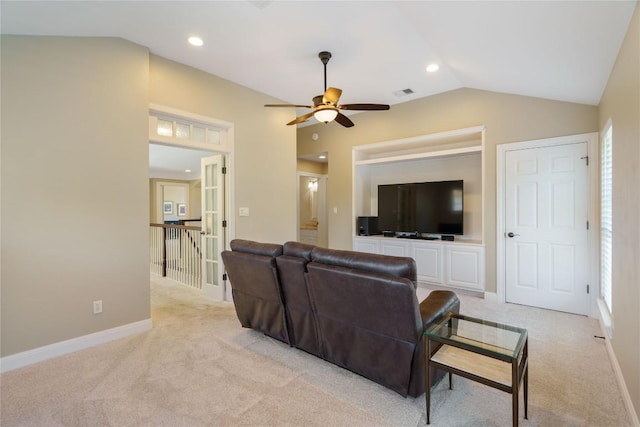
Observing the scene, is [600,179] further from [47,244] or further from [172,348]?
[47,244]

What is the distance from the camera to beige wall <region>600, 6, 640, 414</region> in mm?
1771

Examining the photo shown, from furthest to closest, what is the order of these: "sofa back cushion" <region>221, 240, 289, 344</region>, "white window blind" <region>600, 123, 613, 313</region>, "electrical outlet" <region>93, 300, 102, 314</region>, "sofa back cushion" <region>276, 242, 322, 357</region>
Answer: "electrical outlet" <region>93, 300, 102, 314</region>
"white window blind" <region>600, 123, 613, 313</region>
"sofa back cushion" <region>221, 240, 289, 344</region>
"sofa back cushion" <region>276, 242, 322, 357</region>

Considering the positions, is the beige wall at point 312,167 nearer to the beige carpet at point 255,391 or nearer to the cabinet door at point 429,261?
the cabinet door at point 429,261

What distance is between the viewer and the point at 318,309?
94.3 inches

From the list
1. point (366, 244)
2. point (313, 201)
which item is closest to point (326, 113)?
point (366, 244)

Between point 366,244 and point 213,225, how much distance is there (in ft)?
8.56

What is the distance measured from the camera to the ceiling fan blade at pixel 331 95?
3.05 metres

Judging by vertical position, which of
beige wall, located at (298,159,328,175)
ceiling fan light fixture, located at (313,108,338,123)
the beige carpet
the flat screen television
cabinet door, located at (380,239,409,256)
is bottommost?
the beige carpet

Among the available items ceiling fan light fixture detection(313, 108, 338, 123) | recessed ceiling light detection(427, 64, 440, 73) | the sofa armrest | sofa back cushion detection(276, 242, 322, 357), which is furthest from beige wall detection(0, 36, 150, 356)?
recessed ceiling light detection(427, 64, 440, 73)

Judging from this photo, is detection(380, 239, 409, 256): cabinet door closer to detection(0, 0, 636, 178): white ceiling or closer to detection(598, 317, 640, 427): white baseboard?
detection(0, 0, 636, 178): white ceiling

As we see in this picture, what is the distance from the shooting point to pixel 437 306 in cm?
221

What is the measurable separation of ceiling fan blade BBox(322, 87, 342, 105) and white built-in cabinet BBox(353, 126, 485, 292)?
234cm

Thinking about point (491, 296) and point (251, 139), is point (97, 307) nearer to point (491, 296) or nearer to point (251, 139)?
point (251, 139)

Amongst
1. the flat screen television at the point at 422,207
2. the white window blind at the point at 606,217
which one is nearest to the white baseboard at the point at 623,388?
the white window blind at the point at 606,217
